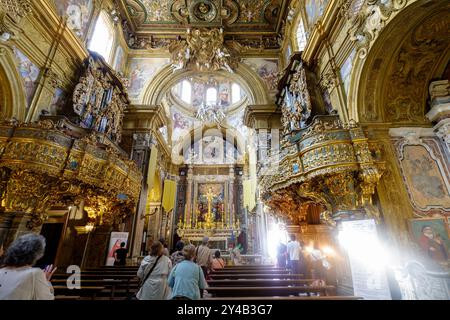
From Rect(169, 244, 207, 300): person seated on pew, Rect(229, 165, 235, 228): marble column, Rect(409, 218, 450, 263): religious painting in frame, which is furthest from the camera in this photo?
Rect(229, 165, 235, 228): marble column

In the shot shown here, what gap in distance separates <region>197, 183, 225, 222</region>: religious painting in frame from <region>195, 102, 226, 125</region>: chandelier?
5307 millimetres

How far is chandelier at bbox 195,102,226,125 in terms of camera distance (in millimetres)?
17297

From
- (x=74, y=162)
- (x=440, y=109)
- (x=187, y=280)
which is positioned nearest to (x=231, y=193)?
(x=74, y=162)

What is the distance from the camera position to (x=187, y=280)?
260cm

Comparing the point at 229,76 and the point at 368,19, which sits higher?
the point at 229,76

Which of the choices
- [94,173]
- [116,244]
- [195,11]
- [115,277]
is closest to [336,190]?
[115,277]

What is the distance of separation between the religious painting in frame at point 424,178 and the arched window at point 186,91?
1583cm

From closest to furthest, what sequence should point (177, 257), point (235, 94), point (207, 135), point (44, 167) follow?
point (177, 257), point (44, 167), point (235, 94), point (207, 135)

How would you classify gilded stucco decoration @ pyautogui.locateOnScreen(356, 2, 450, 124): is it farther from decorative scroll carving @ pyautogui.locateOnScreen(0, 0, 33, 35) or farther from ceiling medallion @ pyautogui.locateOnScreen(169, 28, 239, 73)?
decorative scroll carving @ pyautogui.locateOnScreen(0, 0, 33, 35)

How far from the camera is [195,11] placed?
36.4ft

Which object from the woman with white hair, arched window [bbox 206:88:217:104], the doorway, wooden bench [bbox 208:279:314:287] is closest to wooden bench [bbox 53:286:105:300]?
wooden bench [bbox 208:279:314:287]

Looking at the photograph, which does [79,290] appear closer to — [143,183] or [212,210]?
[143,183]

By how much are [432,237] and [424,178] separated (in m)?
1.20

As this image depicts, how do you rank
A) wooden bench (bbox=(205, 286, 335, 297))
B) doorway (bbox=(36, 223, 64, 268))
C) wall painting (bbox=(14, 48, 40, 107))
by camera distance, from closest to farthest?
wooden bench (bbox=(205, 286, 335, 297)) < wall painting (bbox=(14, 48, 40, 107)) < doorway (bbox=(36, 223, 64, 268))
